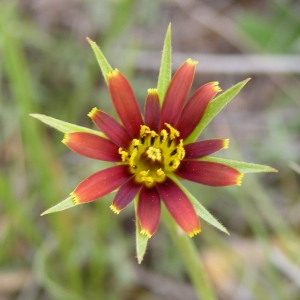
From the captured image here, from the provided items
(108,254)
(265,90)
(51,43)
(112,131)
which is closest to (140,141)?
(112,131)

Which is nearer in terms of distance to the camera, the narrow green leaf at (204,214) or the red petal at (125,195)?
the narrow green leaf at (204,214)

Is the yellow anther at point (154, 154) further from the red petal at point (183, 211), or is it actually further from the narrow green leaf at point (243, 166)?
the narrow green leaf at point (243, 166)

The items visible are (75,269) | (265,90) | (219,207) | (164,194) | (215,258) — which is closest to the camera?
(164,194)

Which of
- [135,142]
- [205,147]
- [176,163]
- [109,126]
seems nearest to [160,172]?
[176,163]

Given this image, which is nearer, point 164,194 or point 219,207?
point 164,194

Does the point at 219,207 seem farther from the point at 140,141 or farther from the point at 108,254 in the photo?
the point at 140,141

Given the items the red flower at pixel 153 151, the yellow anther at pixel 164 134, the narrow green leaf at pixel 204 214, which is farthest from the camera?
the yellow anther at pixel 164 134

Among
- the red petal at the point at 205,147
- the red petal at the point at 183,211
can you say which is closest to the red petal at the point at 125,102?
the red petal at the point at 205,147

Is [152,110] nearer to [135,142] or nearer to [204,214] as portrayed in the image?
[135,142]
